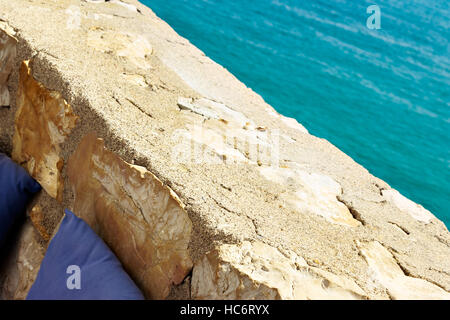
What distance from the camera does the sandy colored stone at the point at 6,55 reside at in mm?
1762

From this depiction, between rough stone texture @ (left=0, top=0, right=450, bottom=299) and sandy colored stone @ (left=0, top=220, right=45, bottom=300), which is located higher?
rough stone texture @ (left=0, top=0, right=450, bottom=299)

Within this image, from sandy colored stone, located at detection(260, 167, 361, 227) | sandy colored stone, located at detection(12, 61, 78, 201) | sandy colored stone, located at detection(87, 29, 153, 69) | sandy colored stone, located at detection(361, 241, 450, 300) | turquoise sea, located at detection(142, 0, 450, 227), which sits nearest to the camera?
sandy colored stone, located at detection(361, 241, 450, 300)

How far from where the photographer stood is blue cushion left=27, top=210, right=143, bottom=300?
1.15 meters

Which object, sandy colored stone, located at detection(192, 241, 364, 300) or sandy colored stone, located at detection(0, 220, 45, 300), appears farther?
sandy colored stone, located at detection(0, 220, 45, 300)

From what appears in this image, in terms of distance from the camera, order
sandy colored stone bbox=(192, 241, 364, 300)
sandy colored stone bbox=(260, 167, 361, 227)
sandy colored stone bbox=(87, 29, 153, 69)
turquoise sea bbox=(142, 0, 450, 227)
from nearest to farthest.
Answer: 1. sandy colored stone bbox=(192, 241, 364, 300)
2. sandy colored stone bbox=(260, 167, 361, 227)
3. sandy colored stone bbox=(87, 29, 153, 69)
4. turquoise sea bbox=(142, 0, 450, 227)

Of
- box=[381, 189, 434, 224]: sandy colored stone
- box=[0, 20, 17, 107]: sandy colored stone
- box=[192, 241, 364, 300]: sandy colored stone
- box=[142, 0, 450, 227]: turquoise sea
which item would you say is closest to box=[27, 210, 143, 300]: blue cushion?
box=[192, 241, 364, 300]: sandy colored stone

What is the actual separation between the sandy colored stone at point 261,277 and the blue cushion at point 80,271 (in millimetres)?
197

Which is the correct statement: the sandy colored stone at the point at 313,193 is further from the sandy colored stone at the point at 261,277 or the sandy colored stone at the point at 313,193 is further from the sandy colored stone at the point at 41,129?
the sandy colored stone at the point at 41,129

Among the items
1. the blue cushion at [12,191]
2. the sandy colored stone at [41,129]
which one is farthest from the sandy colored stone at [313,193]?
the blue cushion at [12,191]

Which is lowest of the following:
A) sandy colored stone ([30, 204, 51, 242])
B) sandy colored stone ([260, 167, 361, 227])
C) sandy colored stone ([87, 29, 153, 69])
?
sandy colored stone ([30, 204, 51, 242])

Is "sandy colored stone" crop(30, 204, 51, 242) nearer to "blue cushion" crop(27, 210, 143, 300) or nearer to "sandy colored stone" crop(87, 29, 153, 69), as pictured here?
"blue cushion" crop(27, 210, 143, 300)

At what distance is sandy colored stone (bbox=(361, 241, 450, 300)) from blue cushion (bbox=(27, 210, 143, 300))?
0.59m

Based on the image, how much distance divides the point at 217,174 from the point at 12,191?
0.77 metres
